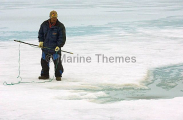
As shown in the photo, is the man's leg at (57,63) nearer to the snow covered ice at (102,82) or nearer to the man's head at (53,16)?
the snow covered ice at (102,82)

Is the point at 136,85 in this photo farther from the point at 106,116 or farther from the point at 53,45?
the point at 106,116

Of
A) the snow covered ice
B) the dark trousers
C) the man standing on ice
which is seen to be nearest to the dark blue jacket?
the man standing on ice

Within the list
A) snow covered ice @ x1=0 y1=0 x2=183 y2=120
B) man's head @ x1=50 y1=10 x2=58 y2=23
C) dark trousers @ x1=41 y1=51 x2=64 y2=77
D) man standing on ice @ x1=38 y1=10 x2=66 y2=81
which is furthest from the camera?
dark trousers @ x1=41 y1=51 x2=64 y2=77

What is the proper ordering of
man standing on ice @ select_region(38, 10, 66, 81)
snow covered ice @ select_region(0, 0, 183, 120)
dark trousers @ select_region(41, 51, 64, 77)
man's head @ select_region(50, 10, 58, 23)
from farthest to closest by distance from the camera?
1. dark trousers @ select_region(41, 51, 64, 77)
2. man standing on ice @ select_region(38, 10, 66, 81)
3. man's head @ select_region(50, 10, 58, 23)
4. snow covered ice @ select_region(0, 0, 183, 120)

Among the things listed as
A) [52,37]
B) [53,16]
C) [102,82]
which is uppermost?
[53,16]

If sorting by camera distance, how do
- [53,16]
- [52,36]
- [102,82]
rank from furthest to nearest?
[102,82] < [52,36] < [53,16]

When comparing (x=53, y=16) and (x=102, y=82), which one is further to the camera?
(x=102, y=82)

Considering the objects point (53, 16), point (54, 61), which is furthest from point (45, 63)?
point (53, 16)

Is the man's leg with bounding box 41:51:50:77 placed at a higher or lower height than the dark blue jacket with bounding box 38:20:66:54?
lower

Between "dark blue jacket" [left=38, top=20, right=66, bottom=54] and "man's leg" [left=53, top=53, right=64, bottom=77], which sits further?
"man's leg" [left=53, top=53, right=64, bottom=77]

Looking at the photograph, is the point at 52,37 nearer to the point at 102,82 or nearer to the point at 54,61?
the point at 54,61

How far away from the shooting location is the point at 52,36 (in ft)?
22.6

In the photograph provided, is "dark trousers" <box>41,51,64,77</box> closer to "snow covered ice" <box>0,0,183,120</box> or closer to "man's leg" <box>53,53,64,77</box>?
"man's leg" <box>53,53,64,77</box>

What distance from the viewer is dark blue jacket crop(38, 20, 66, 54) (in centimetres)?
686
